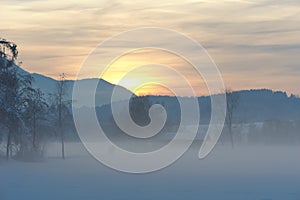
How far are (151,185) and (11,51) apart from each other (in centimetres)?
1338

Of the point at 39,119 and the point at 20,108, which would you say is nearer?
the point at 20,108

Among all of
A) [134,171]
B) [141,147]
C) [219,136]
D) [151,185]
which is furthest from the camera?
[219,136]

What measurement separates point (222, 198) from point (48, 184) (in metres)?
13.5

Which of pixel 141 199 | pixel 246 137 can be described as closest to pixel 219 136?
pixel 246 137

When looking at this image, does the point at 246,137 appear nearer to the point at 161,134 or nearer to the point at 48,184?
the point at 161,134

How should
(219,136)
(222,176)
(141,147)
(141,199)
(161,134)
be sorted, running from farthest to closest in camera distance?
(219,136) → (161,134) → (141,147) → (222,176) → (141,199)

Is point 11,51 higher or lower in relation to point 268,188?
higher

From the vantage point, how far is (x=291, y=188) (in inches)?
1479

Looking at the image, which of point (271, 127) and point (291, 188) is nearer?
point (291, 188)

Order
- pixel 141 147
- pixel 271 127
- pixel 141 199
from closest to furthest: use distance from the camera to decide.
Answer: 1. pixel 141 199
2. pixel 141 147
3. pixel 271 127

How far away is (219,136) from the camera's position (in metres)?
142

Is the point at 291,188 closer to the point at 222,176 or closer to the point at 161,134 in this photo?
the point at 222,176

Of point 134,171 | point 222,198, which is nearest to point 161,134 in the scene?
point 134,171

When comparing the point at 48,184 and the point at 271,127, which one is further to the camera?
the point at 271,127
